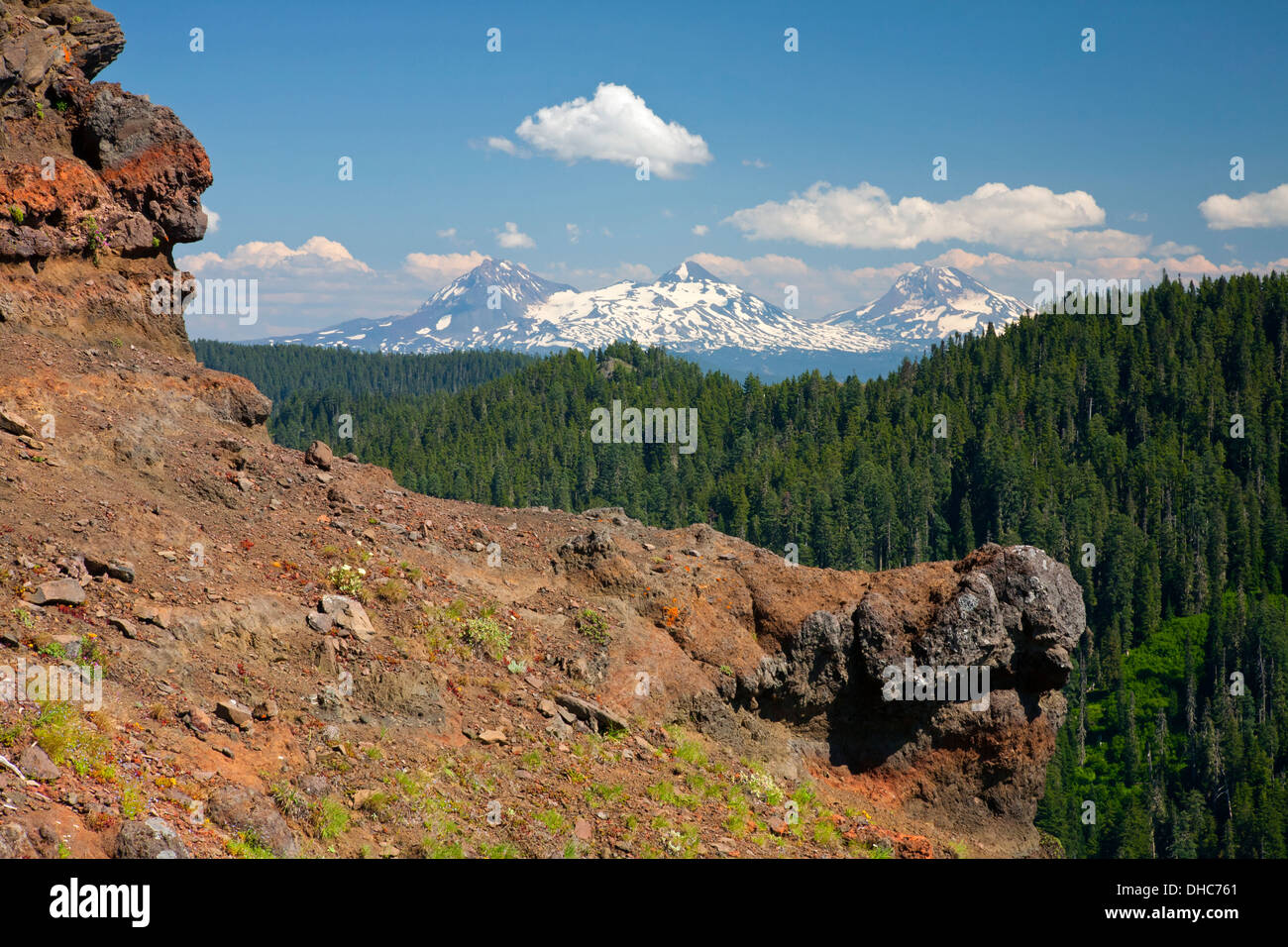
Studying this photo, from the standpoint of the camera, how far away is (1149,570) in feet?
420

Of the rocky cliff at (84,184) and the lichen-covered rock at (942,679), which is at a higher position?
the rocky cliff at (84,184)

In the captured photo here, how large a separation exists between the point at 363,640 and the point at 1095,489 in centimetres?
14847

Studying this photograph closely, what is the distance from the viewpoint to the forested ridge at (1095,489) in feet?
345

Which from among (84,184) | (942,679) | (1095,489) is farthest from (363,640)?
(1095,489)

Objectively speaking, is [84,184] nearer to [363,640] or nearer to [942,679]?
[363,640]

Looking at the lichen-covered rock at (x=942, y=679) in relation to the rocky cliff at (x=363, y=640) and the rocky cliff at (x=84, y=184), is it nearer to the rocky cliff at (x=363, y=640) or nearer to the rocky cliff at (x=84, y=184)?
Result: the rocky cliff at (x=363, y=640)

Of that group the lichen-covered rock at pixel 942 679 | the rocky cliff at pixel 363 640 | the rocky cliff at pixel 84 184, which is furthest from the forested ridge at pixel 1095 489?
the rocky cliff at pixel 84 184

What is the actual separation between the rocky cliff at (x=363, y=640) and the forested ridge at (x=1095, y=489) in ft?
277

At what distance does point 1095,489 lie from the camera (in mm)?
143125

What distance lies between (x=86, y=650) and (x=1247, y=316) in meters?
215

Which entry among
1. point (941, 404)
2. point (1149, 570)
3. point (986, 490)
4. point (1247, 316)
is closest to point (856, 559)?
point (986, 490)

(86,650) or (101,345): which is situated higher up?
(101,345)

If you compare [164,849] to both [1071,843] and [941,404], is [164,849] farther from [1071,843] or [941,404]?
[941,404]

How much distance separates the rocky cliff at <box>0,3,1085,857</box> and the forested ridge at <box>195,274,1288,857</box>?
84.6m
